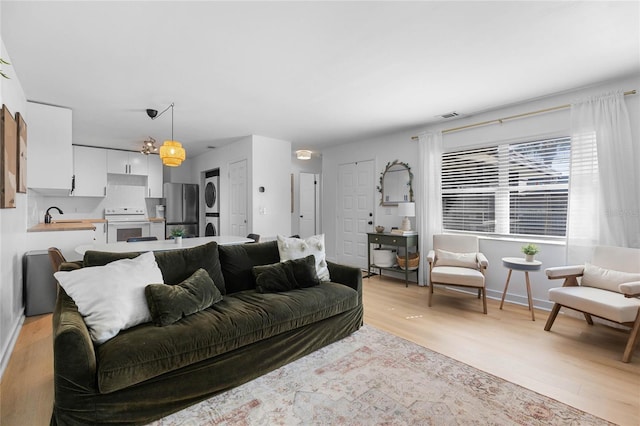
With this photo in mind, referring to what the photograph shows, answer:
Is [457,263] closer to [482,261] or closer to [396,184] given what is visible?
[482,261]

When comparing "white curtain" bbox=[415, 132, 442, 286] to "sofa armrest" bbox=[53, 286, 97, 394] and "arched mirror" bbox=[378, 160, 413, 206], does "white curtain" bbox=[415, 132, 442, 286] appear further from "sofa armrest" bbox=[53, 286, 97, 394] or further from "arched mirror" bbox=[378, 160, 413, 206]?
Result: "sofa armrest" bbox=[53, 286, 97, 394]

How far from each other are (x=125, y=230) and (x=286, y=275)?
5.28 meters

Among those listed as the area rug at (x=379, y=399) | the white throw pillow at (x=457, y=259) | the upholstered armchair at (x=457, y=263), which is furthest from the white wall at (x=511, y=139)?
the area rug at (x=379, y=399)

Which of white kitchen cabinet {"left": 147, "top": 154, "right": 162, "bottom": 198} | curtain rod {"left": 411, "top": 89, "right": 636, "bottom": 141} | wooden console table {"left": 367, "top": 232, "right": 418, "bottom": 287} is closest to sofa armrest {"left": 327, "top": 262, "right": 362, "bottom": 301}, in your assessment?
wooden console table {"left": 367, "top": 232, "right": 418, "bottom": 287}

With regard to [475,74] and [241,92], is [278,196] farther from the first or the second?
[475,74]

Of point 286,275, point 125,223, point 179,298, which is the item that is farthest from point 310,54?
point 125,223

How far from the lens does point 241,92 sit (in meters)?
3.42

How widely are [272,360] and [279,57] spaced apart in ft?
7.92

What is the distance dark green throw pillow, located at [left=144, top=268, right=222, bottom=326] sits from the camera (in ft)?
6.38

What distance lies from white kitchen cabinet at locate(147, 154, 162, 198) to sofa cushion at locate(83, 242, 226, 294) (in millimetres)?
5029

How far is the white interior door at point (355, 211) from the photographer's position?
18.8 feet

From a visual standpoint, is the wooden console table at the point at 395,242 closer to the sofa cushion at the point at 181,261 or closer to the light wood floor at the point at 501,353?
the light wood floor at the point at 501,353

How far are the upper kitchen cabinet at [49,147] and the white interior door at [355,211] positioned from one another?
428 centimetres

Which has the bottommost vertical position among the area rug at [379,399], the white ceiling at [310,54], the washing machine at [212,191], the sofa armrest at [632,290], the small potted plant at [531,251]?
the area rug at [379,399]
